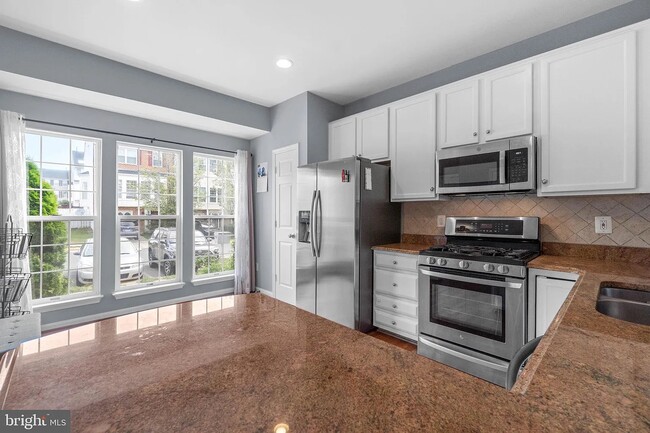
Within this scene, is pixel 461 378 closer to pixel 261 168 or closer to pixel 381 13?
pixel 381 13

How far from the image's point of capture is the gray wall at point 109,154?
304cm

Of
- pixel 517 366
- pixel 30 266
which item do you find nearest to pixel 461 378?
pixel 517 366

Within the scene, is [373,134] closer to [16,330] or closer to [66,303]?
[16,330]

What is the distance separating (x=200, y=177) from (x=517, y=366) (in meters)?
4.21

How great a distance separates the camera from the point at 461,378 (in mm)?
583

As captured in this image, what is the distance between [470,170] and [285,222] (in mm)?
2311

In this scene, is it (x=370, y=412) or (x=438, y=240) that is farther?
(x=438, y=240)

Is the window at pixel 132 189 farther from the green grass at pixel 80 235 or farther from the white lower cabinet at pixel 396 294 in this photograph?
the white lower cabinet at pixel 396 294

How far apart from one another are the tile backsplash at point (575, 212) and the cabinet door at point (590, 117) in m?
0.33

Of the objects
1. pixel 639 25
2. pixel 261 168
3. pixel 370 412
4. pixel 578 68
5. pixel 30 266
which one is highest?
pixel 639 25

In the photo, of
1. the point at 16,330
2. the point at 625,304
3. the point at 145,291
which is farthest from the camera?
the point at 145,291

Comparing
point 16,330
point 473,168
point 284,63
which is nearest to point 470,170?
point 473,168

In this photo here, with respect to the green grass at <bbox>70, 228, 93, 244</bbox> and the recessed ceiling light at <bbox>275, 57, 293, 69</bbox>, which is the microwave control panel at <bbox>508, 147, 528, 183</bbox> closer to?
the recessed ceiling light at <bbox>275, 57, 293, 69</bbox>

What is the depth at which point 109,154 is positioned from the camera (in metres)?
3.45
